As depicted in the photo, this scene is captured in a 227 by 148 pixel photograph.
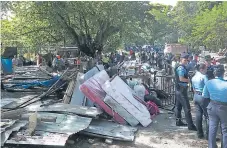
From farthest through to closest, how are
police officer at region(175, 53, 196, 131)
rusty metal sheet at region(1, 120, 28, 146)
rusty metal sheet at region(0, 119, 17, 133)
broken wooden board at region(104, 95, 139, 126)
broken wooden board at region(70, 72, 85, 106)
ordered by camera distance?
broken wooden board at region(70, 72, 85, 106) < broken wooden board at region(104, 95, 139, 126) < police officer at region(175, 53, 196, 131) < rusty metal sheet at region(0, 119, 17, 133) < rusty metal sheet at region(1, 120, 28, 146)

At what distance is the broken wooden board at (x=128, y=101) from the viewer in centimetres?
799

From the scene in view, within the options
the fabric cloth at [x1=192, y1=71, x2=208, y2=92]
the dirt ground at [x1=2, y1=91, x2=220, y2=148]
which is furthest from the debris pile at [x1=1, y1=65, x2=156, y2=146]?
the fabric cloth at [x1=192, y1=71, x2=208, y2=92]

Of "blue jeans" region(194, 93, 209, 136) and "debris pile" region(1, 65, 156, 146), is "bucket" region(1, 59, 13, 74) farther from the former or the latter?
"blue jeans" region(194, 93, 209, 136)

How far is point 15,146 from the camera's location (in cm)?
602

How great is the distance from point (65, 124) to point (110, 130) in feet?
3.43

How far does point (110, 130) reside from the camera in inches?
280

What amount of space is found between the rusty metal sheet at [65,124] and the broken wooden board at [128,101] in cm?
113

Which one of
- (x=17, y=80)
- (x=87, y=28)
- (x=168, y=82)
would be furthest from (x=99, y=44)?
(x=168, y=82)

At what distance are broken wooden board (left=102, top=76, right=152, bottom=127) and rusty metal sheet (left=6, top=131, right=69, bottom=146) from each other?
217 centimetres

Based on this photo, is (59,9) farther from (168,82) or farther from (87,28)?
(168,82)

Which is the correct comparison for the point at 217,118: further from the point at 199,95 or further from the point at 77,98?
the point at 77,98

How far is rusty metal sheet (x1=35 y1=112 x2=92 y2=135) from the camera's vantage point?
650cm

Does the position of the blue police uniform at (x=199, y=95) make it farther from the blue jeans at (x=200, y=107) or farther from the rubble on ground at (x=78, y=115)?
the rubble on ground at (x=78, y=115)

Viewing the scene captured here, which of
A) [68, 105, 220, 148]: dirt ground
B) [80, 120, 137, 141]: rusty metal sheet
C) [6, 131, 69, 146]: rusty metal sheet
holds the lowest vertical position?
[68, 105, 220, 148]: dirt ground
